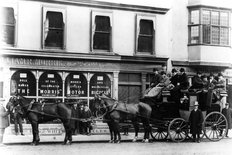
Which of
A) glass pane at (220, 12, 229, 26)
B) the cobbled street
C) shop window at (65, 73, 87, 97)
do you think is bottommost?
the cobbled street

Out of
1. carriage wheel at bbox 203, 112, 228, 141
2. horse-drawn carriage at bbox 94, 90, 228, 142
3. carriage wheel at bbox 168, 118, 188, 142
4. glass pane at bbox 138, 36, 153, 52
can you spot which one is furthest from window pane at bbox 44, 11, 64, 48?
carriage wheel at bbox 203, 112, 228, 141

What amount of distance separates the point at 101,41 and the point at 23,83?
4.52 metres

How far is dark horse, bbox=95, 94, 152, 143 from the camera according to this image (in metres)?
14.2

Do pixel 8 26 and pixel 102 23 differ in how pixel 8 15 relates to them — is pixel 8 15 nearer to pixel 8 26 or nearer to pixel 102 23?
pixel 8 26

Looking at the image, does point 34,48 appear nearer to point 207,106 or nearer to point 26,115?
point 26,115

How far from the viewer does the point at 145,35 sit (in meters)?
20.5

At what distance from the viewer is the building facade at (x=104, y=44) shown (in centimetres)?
1764

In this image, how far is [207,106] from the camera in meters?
14.9

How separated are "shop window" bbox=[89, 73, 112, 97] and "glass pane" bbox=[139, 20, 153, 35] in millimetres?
3319

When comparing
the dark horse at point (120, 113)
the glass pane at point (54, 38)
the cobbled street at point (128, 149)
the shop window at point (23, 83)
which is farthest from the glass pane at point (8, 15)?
the cobbled street at point (128, 149)

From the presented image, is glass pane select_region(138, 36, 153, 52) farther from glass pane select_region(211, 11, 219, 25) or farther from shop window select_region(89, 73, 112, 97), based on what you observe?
glass pane select_region(211, 11, 219, 25)

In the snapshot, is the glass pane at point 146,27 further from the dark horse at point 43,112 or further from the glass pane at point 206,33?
the dark horse at point 43,112

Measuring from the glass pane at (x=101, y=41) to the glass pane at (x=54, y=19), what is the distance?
198 centimetres

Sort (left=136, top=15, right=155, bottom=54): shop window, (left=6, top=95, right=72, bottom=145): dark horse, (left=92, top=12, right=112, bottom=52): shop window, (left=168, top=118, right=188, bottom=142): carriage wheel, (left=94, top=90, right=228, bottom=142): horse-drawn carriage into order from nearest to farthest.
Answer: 1. (left=6, top=95, right=72, bottom=145): dark horse
2. (left=168, top=118, right=188, bottom=142): carriage wheel
3. (left=94, top=90, right=228, bottom=142): horse-drawn carriage
4. (left=92, top=12, right=112, bottom=52): shop window
5. (left=136, top=15, right=155, bottom=54): shop window
